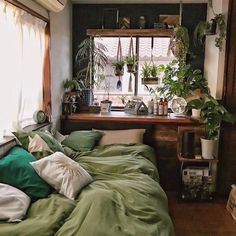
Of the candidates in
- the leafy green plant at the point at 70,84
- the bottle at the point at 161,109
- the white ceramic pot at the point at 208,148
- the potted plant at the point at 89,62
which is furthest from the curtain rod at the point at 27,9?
the white ceramic pot at the point at 208,148

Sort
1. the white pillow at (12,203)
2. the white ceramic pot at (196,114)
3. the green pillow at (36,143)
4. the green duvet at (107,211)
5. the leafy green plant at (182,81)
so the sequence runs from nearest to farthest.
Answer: the green duvet at (107,211) < the white pillow at (12,203) < the green pillow at (36,143) < the white ceramic pot at (196,114) < the leafy green plant at (182,81)

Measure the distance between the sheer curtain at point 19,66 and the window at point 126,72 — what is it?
1169 millimetres

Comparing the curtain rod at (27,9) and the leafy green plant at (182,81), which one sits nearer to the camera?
the curtain rod at (27,9)

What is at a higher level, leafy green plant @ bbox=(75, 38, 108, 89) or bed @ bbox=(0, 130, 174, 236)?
leafy green plant @ bbox=(75, 38, 108, 89)

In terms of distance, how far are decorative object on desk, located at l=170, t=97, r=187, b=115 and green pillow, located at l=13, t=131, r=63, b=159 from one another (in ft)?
5.77

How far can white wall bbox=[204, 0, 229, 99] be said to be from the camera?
3350 millimetres

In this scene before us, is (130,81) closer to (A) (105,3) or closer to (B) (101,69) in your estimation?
(B) (101,69)

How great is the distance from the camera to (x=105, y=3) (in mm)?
4066

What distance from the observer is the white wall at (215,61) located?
335 centimetres

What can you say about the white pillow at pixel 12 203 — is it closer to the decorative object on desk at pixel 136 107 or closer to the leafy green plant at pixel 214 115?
the leafy green plant at pixel 214 115

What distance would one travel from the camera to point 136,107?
12.6ft

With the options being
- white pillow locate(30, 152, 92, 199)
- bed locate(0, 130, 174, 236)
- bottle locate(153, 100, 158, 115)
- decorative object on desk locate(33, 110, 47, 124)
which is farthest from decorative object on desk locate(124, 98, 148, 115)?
white pillow locate(30, 152, 92, 199)

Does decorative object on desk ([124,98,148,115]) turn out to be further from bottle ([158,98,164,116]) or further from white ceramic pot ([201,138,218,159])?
white ceramic pot ([201,138,218,159])

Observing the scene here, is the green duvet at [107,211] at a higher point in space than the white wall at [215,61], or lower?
Result: lower
